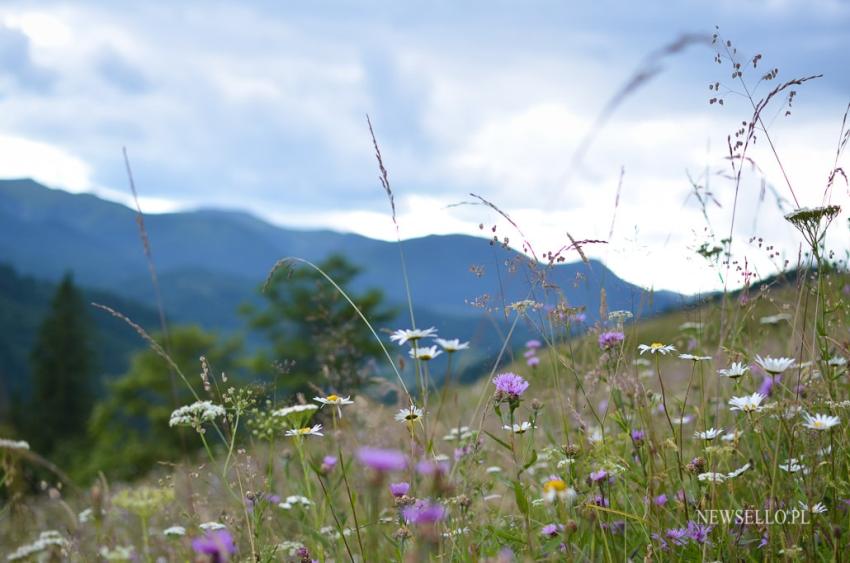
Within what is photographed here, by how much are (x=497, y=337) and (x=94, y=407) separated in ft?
169

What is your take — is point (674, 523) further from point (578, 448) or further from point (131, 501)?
point (131, 501)

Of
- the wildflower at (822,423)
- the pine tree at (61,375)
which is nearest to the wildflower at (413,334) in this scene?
the wildflower at (822,423)

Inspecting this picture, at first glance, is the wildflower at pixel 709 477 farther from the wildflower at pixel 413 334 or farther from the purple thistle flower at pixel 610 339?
the wildflower at pixel 413 334

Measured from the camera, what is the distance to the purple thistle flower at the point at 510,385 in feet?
6.66

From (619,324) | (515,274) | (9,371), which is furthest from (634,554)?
(9,371)

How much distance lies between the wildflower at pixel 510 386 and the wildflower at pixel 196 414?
812 millimetres

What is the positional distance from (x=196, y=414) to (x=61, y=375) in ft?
169

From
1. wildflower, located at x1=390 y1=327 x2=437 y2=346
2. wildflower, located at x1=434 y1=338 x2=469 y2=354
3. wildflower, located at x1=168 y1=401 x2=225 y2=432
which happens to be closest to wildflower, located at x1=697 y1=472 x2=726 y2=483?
wildflower, located at x1=434 y1=338 x2=469 y2=354

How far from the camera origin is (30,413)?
4616 centimetres

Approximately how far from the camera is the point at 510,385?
2049 mm

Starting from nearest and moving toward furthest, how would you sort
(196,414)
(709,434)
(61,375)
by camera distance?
(709,434)
(196,414)
(61,375)

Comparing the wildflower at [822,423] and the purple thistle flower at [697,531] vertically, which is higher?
the wildflower at [822,423]

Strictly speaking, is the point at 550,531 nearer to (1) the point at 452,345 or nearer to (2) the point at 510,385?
(2) the point at 510,385

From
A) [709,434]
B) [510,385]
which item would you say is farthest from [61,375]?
[709,434]
